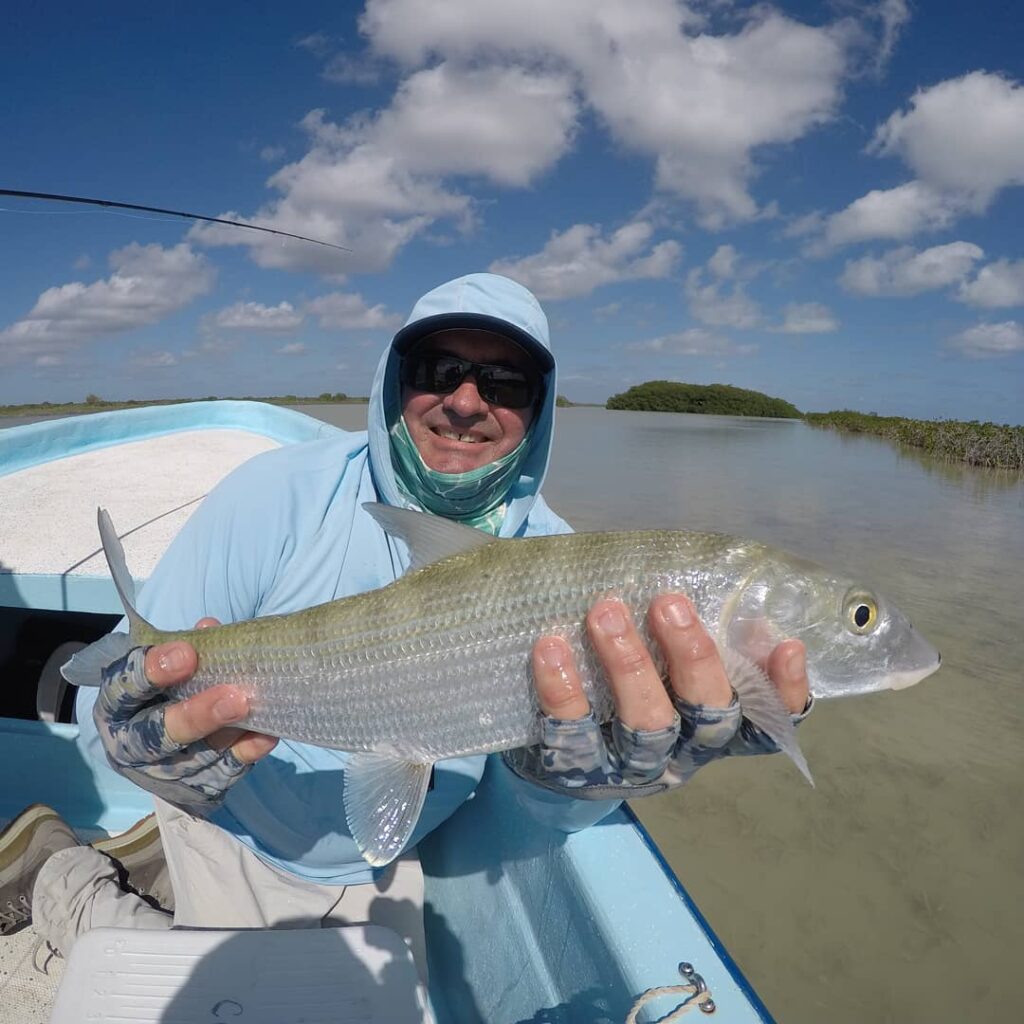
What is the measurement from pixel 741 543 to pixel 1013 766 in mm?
6650

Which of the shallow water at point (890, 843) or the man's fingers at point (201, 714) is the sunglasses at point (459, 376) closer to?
the man's fingers at point (201, 714)

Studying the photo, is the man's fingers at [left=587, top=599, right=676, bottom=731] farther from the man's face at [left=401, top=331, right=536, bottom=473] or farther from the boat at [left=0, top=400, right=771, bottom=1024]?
A: the man's face at [left=401, top=331, right=536, bottom=473]

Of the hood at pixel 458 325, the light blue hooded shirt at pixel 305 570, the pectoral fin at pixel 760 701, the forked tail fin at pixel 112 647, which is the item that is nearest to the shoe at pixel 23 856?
the light blue hooded shirt at pixel 305 570

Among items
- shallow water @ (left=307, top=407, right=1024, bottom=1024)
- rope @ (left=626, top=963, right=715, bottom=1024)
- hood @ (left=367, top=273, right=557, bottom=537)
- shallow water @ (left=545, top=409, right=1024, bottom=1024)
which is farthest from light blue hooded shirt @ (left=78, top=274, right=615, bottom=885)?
shallow water @ (left=307, top=407, right=1024, bottom=1024)

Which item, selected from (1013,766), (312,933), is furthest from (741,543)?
(1013,766)

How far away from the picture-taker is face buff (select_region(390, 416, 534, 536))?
3154 mm

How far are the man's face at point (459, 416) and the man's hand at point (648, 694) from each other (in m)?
1.32

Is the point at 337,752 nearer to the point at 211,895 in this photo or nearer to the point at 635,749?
the point at 211,895

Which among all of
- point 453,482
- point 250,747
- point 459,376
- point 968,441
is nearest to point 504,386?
point 459,376

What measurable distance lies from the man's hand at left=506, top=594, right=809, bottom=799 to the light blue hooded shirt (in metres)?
0.57

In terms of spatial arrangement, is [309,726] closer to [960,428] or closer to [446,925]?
[446,925]

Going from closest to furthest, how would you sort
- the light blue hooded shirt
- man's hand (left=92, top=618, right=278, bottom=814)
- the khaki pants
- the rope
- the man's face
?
the rope
man's hand (left=92, top=618, right=278, bottom=814)
the light blue hooded shirt
the khaki pants
the man's face

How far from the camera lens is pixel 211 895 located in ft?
9.79

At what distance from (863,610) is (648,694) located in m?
0.80
